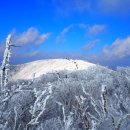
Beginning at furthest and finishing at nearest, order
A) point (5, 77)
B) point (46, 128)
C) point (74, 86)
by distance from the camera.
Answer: point (74, 86) → point (46, 128) → point (5, 77)

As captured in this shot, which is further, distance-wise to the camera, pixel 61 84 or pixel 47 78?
pixel 47 78

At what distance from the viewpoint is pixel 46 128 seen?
1923 cm

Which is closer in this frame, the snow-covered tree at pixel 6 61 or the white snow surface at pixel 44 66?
the snow-covered tree at pixel 6 61

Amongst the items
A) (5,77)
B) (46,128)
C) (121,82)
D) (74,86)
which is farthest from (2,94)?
(121,82)

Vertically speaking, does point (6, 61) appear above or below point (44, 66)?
below

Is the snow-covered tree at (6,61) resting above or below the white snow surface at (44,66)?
below

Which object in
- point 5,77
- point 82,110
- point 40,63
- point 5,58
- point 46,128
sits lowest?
point 46,128

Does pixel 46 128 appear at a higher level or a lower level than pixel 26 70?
lower

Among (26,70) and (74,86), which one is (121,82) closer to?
(74,86)

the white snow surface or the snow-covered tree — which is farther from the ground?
the white snow surface

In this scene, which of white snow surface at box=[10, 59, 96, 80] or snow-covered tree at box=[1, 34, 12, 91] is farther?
white snow surface at box=[10, 59, 96, 80]

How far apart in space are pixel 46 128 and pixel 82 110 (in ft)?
37.2

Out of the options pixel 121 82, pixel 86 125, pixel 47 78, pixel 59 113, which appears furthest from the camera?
pixel 47 78

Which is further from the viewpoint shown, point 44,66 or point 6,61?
point 44,66
